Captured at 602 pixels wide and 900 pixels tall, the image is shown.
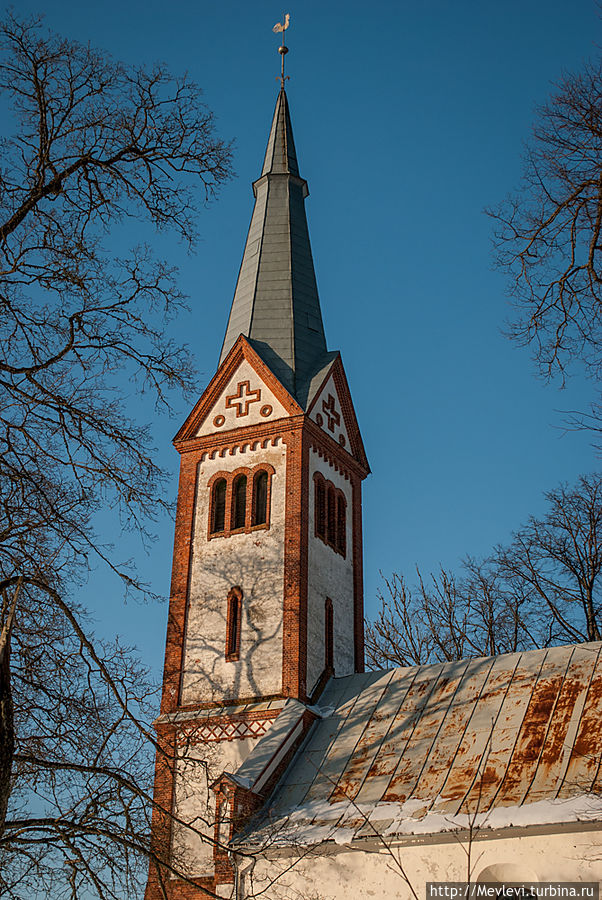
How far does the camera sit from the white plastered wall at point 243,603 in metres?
22.5

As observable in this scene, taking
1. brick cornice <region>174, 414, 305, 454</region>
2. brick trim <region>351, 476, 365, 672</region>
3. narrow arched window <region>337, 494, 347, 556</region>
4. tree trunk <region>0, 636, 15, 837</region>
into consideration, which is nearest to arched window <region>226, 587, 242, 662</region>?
narrow arched window <region>337, 494, 347, 556</region>

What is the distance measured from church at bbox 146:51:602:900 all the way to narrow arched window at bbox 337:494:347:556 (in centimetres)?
6

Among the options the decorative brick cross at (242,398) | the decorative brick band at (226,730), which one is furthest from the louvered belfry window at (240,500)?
the decorative brick band at (226,730)

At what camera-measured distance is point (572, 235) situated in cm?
852

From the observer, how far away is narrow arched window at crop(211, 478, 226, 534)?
2506cm

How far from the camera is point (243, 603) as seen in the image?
23.4 meters

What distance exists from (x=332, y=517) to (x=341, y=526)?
518 mm

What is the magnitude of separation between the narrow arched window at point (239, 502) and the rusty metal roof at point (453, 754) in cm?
543

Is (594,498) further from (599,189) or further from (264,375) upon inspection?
(599,189)

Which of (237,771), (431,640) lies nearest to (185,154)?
(237,771)

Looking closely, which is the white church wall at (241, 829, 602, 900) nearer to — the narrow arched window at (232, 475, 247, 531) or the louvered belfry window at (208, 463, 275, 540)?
the louvered belfry window at (208, 463, 275, 540)

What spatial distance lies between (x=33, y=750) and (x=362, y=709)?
11641 mm

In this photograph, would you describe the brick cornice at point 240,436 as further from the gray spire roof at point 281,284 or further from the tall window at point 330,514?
the tall window at point 330,514

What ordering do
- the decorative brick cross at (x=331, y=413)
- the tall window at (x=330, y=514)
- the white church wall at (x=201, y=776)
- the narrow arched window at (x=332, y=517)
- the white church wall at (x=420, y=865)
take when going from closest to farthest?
the white church wall at (x=420, y=865) → the white church wall at (x=201, y=776) → the tall window at (x=330, y=514) → the narrow arched window at (x=332, y=517) → the decorative brick cross at (x=331, y=413)
